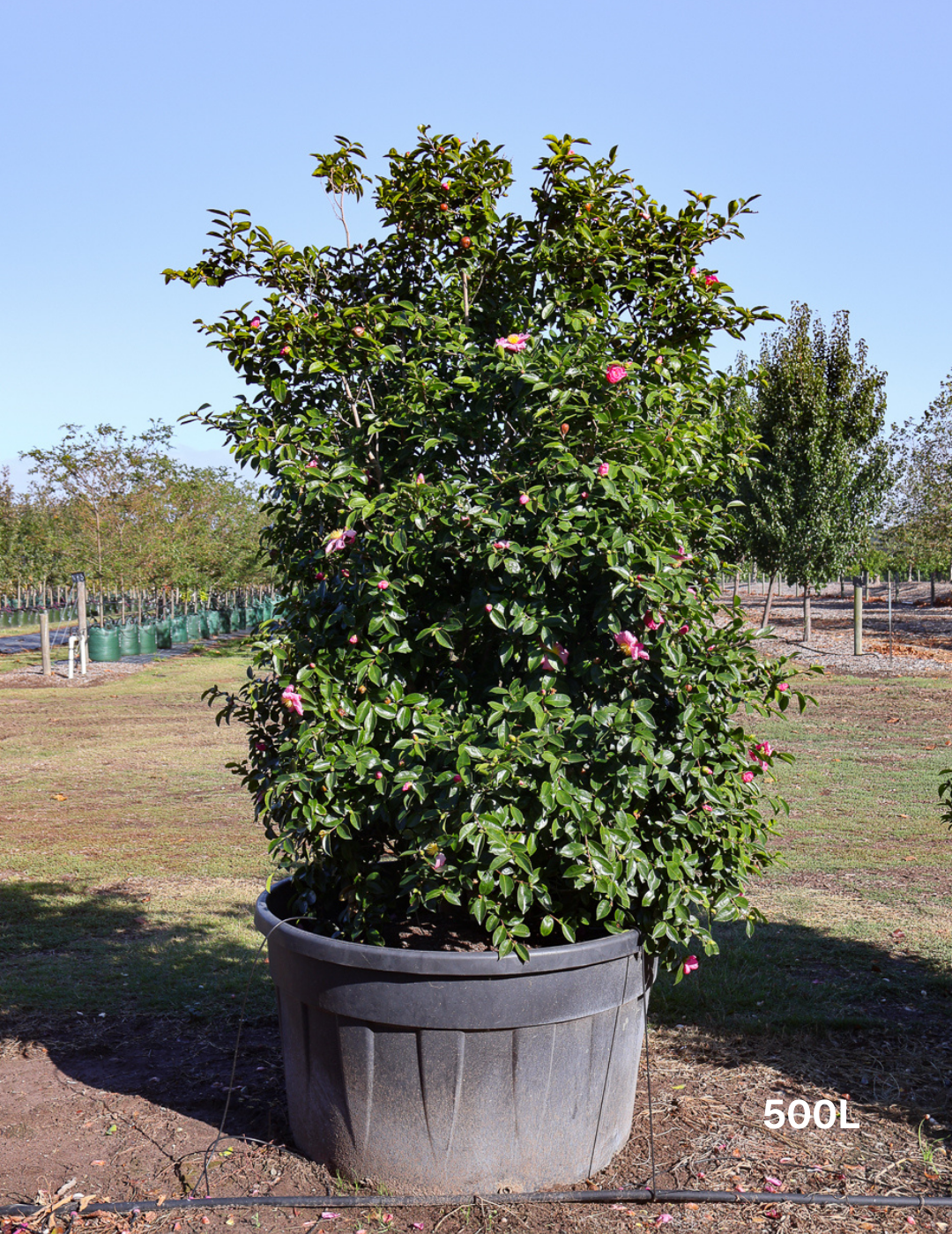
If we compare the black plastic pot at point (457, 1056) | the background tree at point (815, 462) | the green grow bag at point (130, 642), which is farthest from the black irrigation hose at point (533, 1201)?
the green grow bag at point (130, 642)

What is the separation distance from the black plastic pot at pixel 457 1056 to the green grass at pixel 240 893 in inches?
40.1

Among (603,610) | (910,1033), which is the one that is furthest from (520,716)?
(910,1033)

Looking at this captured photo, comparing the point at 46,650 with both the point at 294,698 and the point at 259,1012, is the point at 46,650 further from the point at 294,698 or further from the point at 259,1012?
the point at 294,698

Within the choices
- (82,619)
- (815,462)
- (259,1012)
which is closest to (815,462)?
(815,462)

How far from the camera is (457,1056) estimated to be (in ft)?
8.32

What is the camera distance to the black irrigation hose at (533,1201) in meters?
2.57

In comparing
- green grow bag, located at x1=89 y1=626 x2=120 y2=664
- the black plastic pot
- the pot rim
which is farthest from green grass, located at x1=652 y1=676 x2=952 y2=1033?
green grow bag, located at x1=89 y1=626 x2=120 y2=664

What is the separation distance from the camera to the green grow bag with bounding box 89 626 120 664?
2148 centimetres

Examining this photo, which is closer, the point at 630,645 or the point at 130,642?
the point at 630,645

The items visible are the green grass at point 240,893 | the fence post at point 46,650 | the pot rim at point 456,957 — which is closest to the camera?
the pot rim at point 456,957

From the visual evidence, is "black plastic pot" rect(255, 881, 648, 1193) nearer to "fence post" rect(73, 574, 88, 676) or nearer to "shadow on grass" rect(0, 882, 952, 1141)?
"shadow on grass" rect(0, 882, 952, 1141)

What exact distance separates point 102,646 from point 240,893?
58.0 feet

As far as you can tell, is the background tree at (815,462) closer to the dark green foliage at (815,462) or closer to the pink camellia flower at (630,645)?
the dark green foliage at (815,462)

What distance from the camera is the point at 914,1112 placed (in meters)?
3.06
